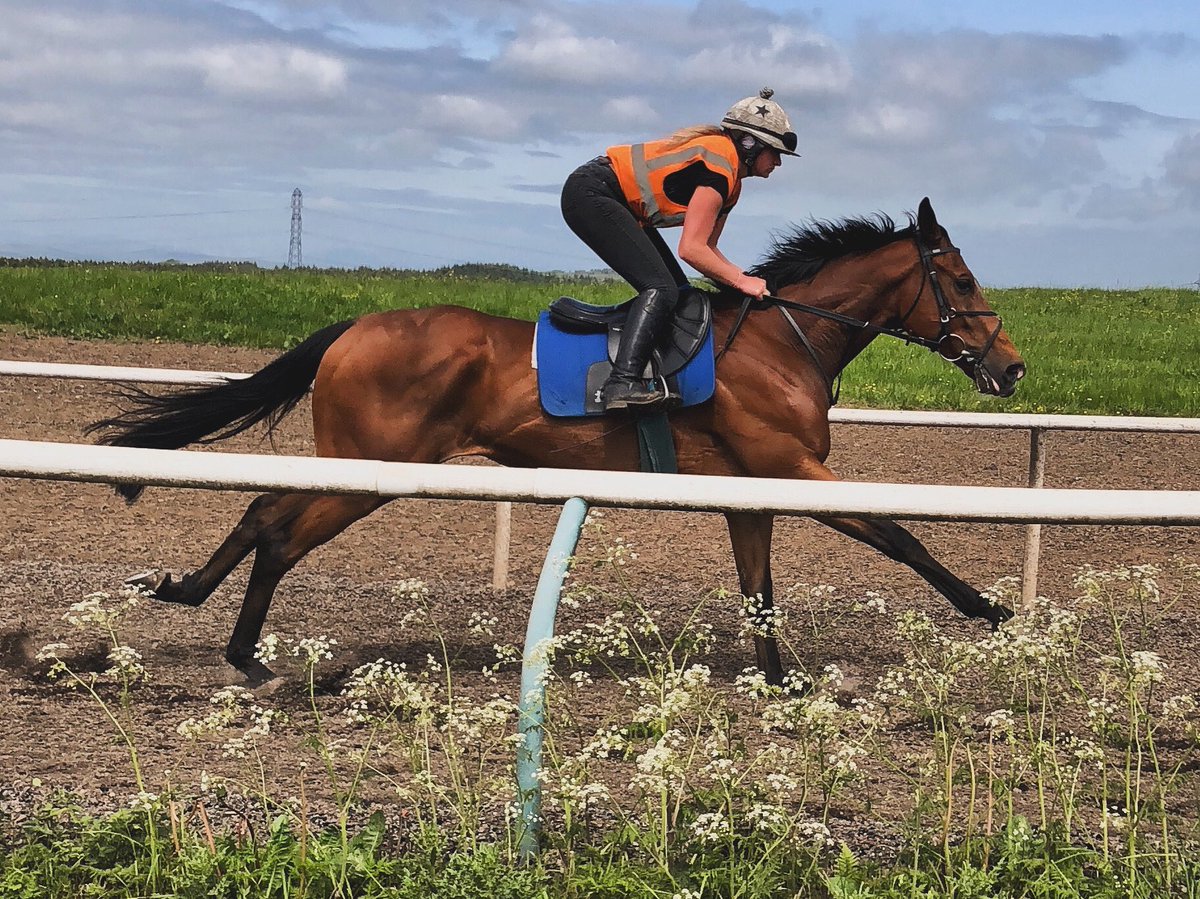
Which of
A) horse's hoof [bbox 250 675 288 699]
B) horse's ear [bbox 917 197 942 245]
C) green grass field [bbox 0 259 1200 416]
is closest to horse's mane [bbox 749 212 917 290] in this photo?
horse's ear [bbox 917 197 942 245]

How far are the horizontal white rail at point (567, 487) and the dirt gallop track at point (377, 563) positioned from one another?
46.8 inches

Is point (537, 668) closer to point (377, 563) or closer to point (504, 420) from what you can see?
point (504, 420)

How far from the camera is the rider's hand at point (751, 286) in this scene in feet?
17.4

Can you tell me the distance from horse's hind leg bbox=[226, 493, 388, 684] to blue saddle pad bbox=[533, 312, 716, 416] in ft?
2.65

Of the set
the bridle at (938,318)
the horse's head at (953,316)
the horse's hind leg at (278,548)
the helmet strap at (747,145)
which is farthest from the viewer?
the horse's head at (953,316)

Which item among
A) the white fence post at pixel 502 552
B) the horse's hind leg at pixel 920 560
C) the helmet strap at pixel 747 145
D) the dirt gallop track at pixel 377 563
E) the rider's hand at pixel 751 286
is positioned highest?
A: the helmet strap at pixel 747 145

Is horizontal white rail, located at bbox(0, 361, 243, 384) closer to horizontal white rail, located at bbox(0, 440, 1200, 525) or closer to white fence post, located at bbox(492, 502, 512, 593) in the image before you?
white fence post, located at bbox(492, 502, 512, 593)

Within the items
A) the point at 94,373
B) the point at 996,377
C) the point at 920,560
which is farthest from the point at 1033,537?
the point at 94,373

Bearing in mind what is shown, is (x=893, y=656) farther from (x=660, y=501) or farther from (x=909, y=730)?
(x=660, y=501)

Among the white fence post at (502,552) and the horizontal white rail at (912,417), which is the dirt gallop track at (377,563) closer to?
the white fence post at (502,552)

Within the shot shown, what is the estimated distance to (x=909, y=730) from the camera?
4.30 meters

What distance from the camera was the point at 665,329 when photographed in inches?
203

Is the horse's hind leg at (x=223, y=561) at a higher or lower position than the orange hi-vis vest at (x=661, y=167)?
lower

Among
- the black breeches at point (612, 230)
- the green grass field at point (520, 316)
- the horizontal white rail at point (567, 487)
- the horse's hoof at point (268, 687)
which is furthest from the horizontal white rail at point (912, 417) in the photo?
the green grass field at point (520, 316)
